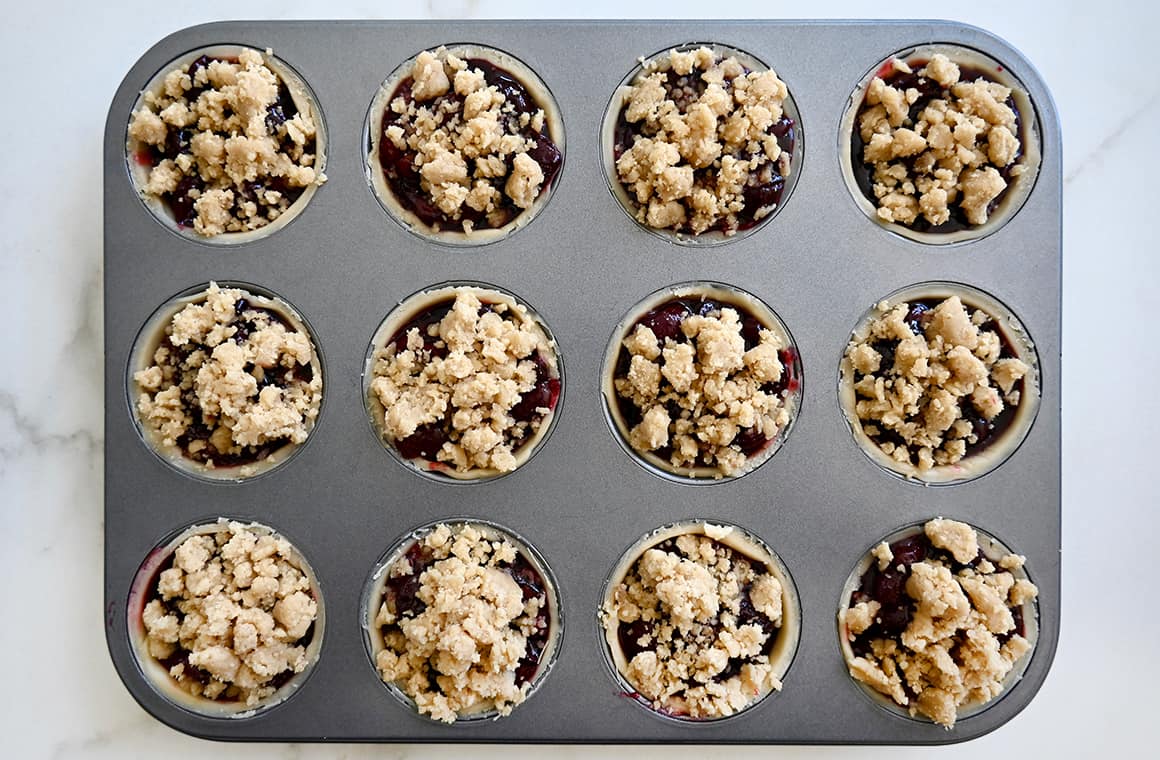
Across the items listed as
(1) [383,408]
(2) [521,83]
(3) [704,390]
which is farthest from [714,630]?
(2) [521,83]

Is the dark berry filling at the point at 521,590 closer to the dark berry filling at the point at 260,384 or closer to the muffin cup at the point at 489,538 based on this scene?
the muffin cup at the point at 489,538

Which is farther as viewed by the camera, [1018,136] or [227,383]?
[1018,136]

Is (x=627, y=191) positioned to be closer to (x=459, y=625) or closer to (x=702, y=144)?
(x=702, y=144)

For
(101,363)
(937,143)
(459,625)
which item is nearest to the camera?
(459,625)

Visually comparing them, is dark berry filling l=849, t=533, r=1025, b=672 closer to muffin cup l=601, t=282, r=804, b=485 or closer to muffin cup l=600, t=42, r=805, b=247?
muffin cup l=601, t=282, r=804, b=485

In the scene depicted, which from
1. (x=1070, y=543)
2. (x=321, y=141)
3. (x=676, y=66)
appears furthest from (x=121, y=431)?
(x=1070, y=543)

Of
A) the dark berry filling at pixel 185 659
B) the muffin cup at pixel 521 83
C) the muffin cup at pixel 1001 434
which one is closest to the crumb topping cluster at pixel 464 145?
the muffin cup at pixel 521 83

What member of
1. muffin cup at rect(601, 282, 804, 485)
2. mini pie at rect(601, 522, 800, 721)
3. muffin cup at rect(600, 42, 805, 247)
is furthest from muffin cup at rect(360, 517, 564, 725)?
muffin cup at rect(600, 42, 805, 247)
